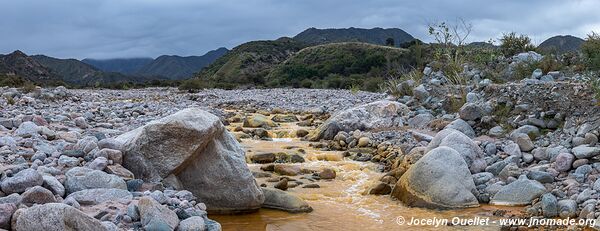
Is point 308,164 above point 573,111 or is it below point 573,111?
below

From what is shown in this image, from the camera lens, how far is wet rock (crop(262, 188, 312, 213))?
7.68 m

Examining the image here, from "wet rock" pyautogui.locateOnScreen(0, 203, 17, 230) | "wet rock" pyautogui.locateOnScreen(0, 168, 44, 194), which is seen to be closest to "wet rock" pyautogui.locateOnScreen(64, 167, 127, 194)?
"wet rock" pyautogui.locateOnScreen(0, 168, 44, 194)

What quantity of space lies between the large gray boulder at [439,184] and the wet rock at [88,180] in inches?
161

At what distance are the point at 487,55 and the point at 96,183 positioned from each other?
14.9 m

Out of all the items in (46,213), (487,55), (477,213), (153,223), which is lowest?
(477,213)

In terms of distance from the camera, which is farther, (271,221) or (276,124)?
(276,124)

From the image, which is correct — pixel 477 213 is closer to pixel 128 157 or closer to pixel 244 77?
pixel 128 157

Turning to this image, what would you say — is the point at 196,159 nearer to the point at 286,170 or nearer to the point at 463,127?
the point at 286,170

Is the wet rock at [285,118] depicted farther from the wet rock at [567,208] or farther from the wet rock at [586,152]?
the wet rock at [567,208]

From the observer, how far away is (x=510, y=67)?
1630cm

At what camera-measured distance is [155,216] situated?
472cm

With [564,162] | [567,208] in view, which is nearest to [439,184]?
[567,208]

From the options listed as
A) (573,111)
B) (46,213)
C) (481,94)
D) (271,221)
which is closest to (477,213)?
(271,221)

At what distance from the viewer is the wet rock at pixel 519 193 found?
7484mm
